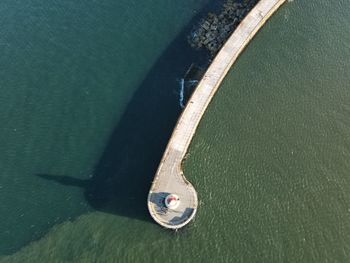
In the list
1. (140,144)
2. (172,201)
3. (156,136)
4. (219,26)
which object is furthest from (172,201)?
(219,26)

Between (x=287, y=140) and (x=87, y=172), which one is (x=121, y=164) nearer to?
(x=87, y=172)

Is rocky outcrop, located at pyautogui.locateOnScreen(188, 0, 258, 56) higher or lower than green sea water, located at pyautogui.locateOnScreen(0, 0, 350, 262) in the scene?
higher

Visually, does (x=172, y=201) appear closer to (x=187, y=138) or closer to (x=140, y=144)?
(x=187, y=138)

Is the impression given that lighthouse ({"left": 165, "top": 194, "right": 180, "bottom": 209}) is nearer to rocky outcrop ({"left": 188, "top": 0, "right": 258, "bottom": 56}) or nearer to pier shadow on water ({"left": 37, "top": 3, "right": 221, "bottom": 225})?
pier shadow on water ({"left": 37, "top": 3, "right": 221, "bottom": 225})

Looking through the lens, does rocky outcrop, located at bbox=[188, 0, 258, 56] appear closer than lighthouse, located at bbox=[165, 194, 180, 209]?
No

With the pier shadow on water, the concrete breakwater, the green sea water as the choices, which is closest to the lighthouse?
the concrete breakwater

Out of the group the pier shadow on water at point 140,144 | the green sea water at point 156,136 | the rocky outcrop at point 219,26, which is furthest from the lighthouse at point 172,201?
the rocky outcrop at point 219,26
